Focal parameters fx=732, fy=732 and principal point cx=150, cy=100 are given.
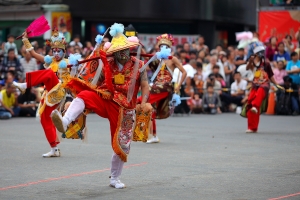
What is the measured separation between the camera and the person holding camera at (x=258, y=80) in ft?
51.6

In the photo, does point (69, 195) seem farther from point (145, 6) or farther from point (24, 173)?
point (145, 6)

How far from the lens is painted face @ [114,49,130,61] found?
8.47 metres

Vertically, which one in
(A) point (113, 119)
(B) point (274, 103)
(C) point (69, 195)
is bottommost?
(B) point (274, 103)

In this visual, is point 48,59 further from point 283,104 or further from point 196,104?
point 283,104

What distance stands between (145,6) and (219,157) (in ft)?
58.2

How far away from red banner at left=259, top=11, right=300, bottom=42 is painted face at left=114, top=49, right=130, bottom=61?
16.4m

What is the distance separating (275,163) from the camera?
10.8 metres

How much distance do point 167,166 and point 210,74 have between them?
12.3 meters

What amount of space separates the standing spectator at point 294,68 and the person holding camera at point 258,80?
233 inches

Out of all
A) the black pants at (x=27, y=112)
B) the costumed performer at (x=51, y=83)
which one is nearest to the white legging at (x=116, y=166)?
the costumed performer at (x=51, y=83)

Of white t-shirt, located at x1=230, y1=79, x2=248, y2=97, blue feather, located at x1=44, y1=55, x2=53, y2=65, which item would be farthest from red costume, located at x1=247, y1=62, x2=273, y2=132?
white t-shirt, located at x1=230, y1=79, x2=248, y2=97

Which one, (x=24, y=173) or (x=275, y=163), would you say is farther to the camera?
(x=275, y=163)

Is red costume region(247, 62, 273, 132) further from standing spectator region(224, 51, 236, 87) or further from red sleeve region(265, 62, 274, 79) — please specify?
standing spectator region(224, 51, 236, 87)

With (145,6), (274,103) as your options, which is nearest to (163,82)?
(274,103)
